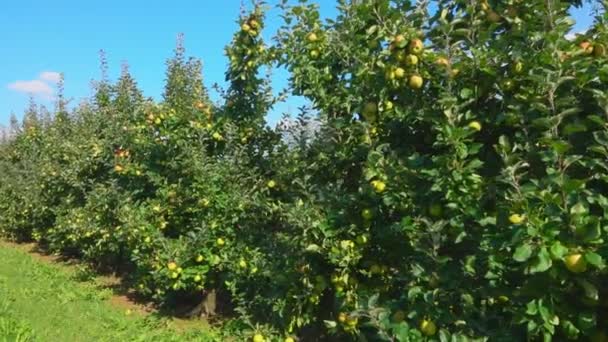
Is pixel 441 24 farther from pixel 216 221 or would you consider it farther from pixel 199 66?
pixel 199 66

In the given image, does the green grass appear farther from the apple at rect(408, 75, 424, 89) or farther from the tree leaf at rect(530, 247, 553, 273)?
→ the tree leaf at rect(530, 247, 553, 273)

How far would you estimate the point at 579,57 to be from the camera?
2.50 meters

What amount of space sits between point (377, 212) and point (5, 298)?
18.0 feet

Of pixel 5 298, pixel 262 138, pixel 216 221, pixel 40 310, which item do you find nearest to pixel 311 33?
pixel 262 138

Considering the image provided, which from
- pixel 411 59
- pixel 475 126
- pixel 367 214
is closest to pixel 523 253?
pixel 475 126

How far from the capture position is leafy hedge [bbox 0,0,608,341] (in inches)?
91.2

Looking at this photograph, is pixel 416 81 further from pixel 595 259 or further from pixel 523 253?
pixel 595 259

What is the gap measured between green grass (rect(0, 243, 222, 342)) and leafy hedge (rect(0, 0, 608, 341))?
1.68 ft

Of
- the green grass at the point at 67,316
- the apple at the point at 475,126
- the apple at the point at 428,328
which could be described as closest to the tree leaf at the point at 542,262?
the apple at the point at 428,328

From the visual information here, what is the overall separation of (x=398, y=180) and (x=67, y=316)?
190 inches

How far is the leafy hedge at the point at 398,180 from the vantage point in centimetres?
232

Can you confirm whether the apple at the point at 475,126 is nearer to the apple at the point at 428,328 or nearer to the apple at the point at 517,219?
the apple at the point at 517,219

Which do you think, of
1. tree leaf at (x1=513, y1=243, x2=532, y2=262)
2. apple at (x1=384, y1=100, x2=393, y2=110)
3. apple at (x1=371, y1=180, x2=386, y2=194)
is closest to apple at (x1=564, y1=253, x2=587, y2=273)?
tree leaf at (x1=513, y1=243, x2=532, y2=262)

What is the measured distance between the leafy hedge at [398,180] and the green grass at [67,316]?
1.68 ft
